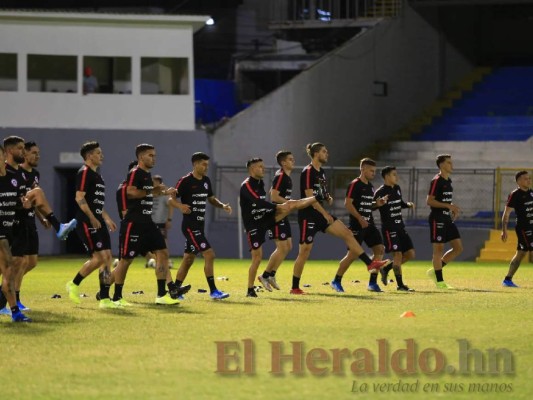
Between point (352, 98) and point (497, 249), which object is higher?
point (352, 98)

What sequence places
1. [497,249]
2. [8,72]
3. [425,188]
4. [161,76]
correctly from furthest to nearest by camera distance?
[161,76]
[8,72]
[425,188]
[497,249]

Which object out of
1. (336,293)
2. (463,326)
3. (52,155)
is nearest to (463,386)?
(463,326)

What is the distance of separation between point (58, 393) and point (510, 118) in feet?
110

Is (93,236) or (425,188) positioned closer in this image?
(93,236)

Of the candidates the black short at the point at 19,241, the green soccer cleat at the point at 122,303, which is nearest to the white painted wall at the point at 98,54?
the green soccer cleat at the point at 122,303

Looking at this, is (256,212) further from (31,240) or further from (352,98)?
(352,98)

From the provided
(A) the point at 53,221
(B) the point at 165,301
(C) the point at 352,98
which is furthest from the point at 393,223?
(C) the point at 352,98

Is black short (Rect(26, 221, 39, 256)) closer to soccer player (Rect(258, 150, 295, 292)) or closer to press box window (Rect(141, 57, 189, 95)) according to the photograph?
soccer player (Rect(258, 150, 295, 292))

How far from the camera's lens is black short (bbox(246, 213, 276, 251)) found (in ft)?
64.2

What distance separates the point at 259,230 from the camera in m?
19.6

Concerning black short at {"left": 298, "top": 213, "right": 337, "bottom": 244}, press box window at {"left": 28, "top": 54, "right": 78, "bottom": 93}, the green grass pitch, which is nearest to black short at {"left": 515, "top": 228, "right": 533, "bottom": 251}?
the green grass pitch

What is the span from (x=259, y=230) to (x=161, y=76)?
19.5 metres

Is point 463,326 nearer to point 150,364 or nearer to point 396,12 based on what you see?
point 150,364

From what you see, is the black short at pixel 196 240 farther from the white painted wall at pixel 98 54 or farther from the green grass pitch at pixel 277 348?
the white painted wall at pixel 98 54
